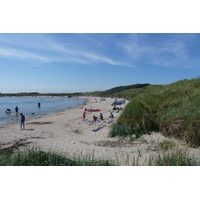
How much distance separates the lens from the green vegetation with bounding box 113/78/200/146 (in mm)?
6477

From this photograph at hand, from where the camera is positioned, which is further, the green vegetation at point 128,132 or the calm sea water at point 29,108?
the calm sea water at point 29,108

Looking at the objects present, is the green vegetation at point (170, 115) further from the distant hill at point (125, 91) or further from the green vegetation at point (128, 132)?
the distant hill at point (125, 91)

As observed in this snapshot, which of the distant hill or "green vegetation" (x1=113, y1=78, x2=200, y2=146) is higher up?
the distant hill

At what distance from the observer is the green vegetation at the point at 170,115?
648 centimetres

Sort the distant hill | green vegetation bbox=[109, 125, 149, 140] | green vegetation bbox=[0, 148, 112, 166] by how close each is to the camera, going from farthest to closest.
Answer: the distant hill
green vegetation bbox=[109, 125, 149, 140]
green vegetation bbox=[0, 148, 112, 166]

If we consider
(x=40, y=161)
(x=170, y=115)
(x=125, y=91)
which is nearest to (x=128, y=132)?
(x=170, y=115)

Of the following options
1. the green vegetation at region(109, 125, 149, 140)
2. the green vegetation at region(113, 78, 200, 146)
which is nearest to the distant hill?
the green vegetation at region(113, 78, 200, 146)

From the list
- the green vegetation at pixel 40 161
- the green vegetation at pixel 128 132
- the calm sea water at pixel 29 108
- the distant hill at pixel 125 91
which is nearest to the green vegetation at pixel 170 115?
the green vegetation at pixel 128 132

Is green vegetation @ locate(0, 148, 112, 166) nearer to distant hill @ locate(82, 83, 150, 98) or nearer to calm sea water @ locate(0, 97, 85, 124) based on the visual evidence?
calm sea water @ locate(0, 97, 85, 124)

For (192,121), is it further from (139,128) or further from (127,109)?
(127,109)

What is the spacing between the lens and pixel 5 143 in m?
8.38

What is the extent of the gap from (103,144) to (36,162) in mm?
4164

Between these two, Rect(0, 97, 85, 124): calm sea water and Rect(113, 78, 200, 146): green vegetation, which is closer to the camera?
Rect(113, 78, 200, 146): green vegetation

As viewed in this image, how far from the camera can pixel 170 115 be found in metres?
7.37
